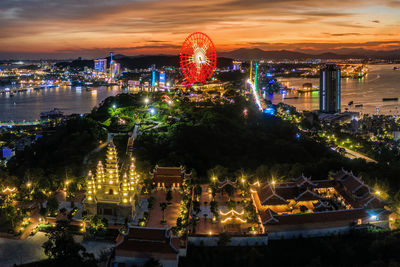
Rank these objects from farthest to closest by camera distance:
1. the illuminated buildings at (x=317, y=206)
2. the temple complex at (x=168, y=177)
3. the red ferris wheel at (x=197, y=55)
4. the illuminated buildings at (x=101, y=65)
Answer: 1. the illuminated buildings at (x=101, y=65)
2. the red ferris wheel at (x=197, y=55)
3. the temple complex at (x=168, y=177)
4. the illuminated buildings at (x=317, y=206)

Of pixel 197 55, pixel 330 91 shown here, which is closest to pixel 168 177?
pixel 197 55

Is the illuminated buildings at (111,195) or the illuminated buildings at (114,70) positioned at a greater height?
the illuminated buildings at (114,70)

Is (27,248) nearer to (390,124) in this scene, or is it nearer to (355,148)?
(355,148)

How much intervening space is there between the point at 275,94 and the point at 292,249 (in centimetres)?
3297

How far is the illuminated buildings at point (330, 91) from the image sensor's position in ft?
95.4

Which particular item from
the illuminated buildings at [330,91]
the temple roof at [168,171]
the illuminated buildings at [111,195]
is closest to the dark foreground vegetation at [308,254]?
the illuminated buildings at [111,195]

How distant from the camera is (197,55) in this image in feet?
55.2

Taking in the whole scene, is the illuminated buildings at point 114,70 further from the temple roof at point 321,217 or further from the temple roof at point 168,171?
the temple roof at point 321,217

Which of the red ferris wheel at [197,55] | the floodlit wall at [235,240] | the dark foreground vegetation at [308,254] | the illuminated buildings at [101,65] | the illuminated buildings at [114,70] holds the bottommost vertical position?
the dark foreground vegetation at [308,254]

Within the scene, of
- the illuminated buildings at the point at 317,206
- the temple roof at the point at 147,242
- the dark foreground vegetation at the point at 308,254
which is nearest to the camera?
the temple roof at the point at 147,242

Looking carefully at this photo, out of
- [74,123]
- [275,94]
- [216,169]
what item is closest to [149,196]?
[216,169]

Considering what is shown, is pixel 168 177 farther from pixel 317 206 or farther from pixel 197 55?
pixel 197 55

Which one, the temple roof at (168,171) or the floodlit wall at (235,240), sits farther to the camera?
the temple roof at (168,171)

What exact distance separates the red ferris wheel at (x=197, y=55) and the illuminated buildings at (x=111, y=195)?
9.54 m
